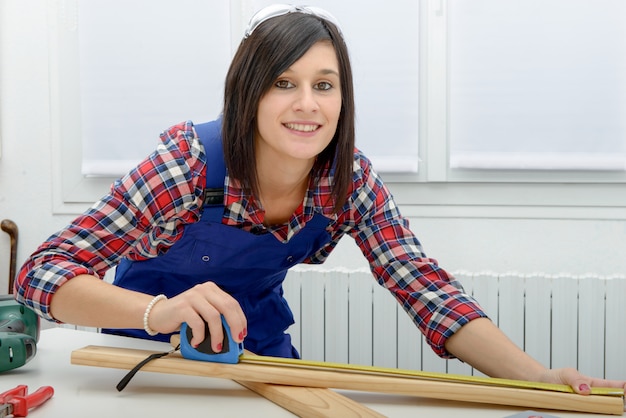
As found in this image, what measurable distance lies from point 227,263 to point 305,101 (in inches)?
14.0

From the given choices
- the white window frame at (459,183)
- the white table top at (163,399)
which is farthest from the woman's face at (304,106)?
the white window frame at (459,183)

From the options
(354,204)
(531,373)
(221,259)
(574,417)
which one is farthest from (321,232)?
(574,417)

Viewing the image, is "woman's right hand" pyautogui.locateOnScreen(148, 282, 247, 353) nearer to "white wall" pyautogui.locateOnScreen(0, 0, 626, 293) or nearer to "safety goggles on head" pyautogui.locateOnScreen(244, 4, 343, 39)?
"safety goggles on head" pyautogui.locateOnScreen(244, 4, 343, 39)

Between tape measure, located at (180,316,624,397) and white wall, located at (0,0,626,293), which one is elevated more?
white wall, located at (0,0,626,293)

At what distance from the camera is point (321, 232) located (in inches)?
58.3

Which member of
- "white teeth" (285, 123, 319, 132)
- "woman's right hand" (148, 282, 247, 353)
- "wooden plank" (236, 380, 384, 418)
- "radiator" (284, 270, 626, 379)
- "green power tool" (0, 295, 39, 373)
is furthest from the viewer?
"radiator" (284, 270, 626, 379)

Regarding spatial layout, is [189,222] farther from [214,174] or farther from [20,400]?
[20,400]

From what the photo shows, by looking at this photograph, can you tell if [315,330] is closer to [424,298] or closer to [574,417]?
[424,298]

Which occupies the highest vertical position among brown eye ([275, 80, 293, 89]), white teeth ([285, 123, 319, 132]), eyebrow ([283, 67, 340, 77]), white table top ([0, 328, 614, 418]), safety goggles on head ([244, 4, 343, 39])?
safety goggles on head ([244, 4, 343, 39])

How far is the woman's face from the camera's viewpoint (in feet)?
4.26

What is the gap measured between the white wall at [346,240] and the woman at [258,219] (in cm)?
123

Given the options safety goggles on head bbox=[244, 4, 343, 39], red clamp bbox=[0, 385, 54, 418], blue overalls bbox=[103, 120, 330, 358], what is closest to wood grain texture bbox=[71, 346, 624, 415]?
red clamp bbox=[0, 385, 54, 418]

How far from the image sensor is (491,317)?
2584mm

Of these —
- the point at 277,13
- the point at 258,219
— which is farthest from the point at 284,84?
the point at 258,219
